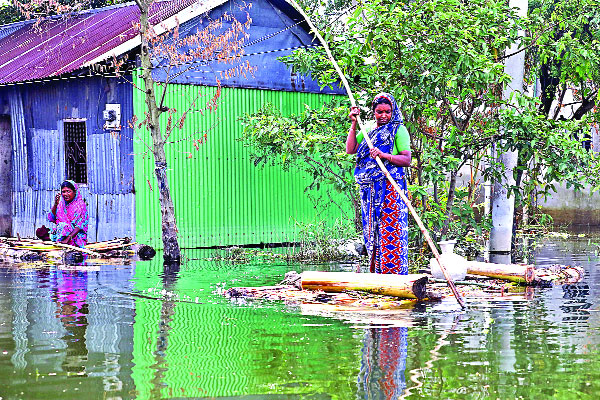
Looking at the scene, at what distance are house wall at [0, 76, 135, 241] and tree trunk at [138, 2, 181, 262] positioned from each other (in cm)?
199

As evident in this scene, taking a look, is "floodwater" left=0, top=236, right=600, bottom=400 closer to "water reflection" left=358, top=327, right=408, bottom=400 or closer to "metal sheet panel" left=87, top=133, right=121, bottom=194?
"water reflection" left=358, top=327, right=408, bottom=400

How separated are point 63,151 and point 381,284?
1012cm

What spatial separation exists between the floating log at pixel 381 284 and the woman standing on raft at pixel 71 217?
6.48 metres

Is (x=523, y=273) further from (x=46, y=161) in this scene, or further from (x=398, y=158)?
(x=46, y=161)

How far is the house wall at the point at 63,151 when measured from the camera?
16219mm

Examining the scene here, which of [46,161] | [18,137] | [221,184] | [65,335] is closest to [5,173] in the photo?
[18,137]

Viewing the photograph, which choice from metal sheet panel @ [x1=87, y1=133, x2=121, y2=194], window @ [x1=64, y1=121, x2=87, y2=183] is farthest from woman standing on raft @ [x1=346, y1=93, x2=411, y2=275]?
window @ [x1=64, y1=121, x2=87, y2=183]

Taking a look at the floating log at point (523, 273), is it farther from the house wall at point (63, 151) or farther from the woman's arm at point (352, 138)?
the house wall at point (63, 151)

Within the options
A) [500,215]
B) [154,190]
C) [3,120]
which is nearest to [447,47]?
[500,215]

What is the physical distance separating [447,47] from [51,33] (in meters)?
11.9

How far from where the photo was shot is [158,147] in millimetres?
14117

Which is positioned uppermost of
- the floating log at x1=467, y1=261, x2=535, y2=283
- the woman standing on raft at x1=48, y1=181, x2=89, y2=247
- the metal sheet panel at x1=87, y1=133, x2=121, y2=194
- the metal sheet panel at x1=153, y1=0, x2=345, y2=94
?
the metal sheet panel at x1=153, y1=0, x2=345, y2=94

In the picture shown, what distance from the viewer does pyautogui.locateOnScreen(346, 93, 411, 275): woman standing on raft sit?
9.71m

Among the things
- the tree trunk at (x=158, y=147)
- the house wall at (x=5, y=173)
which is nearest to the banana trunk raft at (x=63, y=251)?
the tree trunk at (x=158, y=147)
